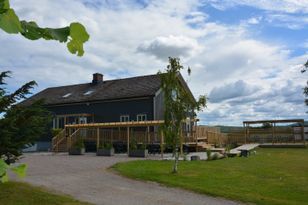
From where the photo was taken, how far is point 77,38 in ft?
3.92

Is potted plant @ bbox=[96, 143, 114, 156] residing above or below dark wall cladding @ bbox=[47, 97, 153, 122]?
below

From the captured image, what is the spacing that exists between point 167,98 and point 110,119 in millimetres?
18233

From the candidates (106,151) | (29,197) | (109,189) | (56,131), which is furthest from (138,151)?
(29,197)

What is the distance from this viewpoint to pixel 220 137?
3228 centimetres

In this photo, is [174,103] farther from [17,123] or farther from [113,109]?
[113,109]

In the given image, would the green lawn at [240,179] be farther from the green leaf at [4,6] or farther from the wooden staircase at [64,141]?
the wooden staircase at [64,141]

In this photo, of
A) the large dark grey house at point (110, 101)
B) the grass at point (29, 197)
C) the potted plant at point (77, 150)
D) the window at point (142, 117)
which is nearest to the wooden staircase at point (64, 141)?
the potted plant at point (77, 150)

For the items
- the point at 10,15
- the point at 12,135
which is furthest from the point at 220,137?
the point at 10,15

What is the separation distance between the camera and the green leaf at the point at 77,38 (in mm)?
1161

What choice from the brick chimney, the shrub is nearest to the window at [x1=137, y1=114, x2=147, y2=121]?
the shrub

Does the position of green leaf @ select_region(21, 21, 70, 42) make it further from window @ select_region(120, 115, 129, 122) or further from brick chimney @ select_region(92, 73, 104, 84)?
brick chimney @ select_region(92, 73, 104, 84)

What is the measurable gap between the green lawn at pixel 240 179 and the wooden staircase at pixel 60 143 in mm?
12572

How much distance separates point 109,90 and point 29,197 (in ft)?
82.8

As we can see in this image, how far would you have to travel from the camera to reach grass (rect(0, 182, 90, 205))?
9.06 metres
